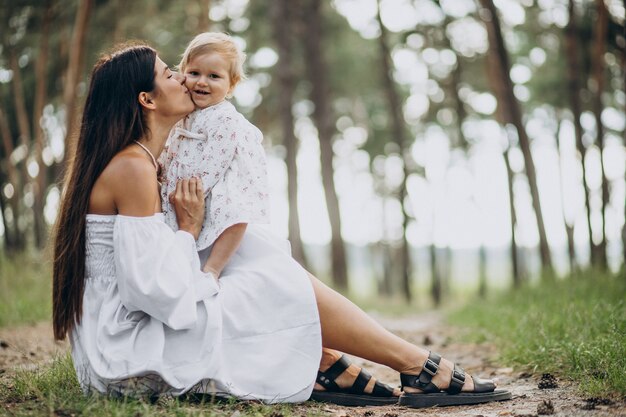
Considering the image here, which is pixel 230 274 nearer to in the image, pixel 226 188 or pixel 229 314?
pixel 229 314

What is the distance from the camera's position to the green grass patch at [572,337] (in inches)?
152

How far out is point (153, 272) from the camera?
10.5 feet

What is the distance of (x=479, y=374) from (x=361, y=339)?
1770 mm

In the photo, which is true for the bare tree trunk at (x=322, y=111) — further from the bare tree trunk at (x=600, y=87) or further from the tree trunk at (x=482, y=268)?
the tree trunk at (x=482, y=268)

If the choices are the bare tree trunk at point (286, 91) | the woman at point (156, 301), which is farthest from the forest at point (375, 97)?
the woman at point (156, 301)

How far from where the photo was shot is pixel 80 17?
11.8 metres

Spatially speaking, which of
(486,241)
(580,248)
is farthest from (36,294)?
(486,241)

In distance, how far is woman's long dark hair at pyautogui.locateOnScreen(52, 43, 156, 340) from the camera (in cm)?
343

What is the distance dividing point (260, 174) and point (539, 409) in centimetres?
188

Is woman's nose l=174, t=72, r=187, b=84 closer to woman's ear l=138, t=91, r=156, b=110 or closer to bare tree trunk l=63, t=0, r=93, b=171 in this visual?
woman's ear l=138, t=91, r=156, b=110

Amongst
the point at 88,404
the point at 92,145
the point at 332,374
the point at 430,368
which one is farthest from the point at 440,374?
the point at 92,145

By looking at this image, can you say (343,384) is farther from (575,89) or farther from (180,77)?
(575,89)

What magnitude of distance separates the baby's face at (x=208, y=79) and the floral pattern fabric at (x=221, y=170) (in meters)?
0.11

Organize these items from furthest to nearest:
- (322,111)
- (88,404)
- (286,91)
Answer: (322,111), (286,91), (88,404)
